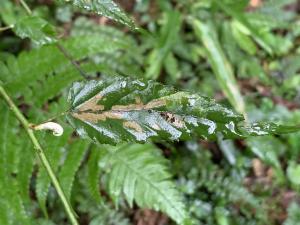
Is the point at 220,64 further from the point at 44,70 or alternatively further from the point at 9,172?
the point at 9,172

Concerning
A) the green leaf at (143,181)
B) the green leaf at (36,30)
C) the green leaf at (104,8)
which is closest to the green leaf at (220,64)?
the green leaf at (143,181)

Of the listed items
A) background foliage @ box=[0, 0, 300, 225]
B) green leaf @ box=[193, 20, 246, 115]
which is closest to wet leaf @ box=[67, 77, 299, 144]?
background foliage @ box=[0, 0, 300, 225]

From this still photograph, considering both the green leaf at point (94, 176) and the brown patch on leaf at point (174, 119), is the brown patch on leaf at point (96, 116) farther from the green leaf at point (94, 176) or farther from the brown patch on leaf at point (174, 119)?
the green leaf at point (94, 176)

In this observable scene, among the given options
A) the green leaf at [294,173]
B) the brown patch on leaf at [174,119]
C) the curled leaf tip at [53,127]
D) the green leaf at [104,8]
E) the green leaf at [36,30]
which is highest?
the green leaf at [104,8]

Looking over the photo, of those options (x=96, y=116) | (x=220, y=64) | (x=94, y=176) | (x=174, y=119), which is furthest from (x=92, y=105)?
(x=220, y=64)

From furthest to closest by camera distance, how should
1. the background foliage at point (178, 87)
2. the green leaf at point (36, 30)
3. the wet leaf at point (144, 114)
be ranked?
the background foliage at point (178, 87), the green leaf at point (36, 30), the wet leaf at point (144, 114)

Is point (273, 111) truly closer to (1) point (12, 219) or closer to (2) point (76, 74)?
(2) point (76, 74)
